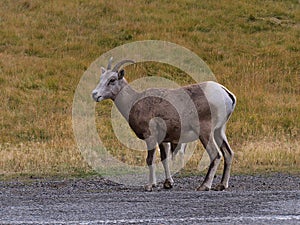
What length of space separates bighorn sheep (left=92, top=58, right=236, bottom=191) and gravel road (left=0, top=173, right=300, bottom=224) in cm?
60

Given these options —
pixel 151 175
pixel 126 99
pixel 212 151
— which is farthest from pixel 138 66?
pixel 212 151

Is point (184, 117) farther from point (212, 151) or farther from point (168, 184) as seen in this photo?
point (168, 184)

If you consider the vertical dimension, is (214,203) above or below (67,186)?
above

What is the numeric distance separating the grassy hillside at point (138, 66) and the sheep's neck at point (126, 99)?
229 cm

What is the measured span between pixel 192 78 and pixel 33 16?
9584 millimetres

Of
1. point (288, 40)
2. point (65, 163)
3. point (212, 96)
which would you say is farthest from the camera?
point (288, 40)

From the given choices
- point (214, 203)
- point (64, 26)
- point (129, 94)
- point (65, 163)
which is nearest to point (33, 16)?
point (64, 26)

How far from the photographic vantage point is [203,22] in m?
32.3

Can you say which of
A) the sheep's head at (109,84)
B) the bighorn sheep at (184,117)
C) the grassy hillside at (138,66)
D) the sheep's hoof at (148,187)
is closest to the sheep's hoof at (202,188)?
the bighorn sheep at (184,117)

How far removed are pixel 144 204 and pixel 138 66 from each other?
59.1ft

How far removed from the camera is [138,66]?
27266mm

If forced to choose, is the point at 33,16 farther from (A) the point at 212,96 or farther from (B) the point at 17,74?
(A) the point at 212,96

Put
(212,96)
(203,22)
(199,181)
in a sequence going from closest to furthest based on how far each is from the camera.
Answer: (212,96) < (199,181) < (203,22)

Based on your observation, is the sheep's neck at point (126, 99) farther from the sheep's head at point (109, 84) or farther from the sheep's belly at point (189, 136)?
the sheep's belly at point (189, 136)
